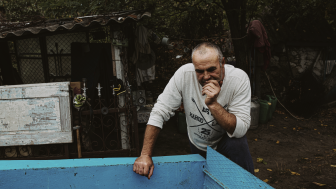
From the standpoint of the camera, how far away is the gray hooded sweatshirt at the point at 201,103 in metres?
1.90

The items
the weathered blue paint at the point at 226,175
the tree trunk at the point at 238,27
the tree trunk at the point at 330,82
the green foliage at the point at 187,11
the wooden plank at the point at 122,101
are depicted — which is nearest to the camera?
the weathered blue paint at the point at 226,175

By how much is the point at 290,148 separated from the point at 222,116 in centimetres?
436

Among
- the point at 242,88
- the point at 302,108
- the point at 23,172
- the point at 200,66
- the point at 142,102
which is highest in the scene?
the point at 200,66

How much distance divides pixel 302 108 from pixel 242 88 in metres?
6.50

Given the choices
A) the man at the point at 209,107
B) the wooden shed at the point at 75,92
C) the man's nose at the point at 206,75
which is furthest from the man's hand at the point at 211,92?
the wooden shed at the point at 75,92

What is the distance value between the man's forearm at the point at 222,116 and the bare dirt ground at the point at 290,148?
2.55m

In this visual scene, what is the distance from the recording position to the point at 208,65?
1787 millimetres

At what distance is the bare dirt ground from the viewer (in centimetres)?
373

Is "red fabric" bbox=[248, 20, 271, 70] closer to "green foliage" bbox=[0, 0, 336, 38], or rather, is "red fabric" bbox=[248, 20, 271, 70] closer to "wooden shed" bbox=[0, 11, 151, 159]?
"green foliage" bbox=[0, 0, 336, 38]

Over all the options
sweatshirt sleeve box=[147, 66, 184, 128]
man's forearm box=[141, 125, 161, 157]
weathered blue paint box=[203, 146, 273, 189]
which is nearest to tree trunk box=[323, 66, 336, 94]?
sweatshirt sleeve box=[147, 66, 184, 128]

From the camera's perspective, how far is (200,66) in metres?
1.81

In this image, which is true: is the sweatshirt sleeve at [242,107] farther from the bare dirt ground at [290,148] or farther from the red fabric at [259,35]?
the red fabric at [259,35]

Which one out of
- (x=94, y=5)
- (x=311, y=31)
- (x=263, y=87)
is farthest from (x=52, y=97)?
(x=311, y=31)

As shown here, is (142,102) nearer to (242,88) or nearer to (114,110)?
(114,110)
